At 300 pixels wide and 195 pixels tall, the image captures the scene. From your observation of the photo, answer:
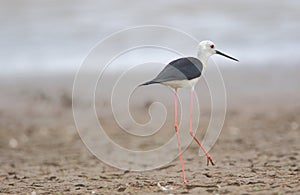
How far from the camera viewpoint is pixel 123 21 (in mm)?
18062

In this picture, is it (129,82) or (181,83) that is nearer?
(181,83)

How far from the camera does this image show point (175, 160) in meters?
7.45

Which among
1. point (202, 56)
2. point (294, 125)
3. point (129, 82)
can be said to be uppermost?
point (129, 82)

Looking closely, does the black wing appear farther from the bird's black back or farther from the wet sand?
the wet sand

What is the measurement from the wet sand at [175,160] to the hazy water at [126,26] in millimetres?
1270

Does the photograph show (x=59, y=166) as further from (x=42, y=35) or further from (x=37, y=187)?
(x=42, y=35)

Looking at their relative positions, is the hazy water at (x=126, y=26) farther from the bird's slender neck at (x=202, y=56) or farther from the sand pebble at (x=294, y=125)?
the bird's slender neck at (x=202, y=56)

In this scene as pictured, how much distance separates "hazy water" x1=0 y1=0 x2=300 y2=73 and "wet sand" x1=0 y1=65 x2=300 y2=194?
4.17 feet

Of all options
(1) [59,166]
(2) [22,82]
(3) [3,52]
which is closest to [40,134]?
(1) [59,166]

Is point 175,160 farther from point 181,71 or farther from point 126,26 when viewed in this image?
point 126,26

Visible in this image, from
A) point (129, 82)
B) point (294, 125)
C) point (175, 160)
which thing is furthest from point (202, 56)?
point (129, 82)

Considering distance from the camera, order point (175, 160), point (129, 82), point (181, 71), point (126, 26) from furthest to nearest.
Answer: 1. point (126, 26)
2. point (129, 82)
3. point (175, 160)
4. point (181, 71)

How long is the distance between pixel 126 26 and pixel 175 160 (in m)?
10.4

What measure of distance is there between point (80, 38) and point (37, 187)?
10.8 m
